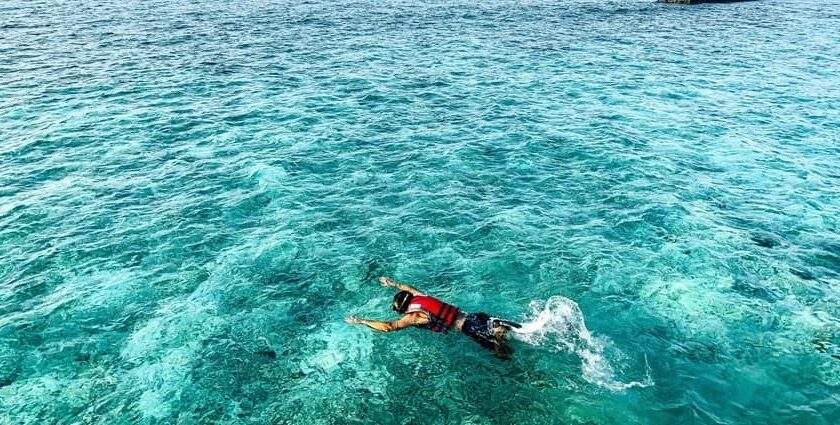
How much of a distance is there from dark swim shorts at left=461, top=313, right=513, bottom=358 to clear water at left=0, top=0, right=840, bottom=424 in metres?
0.52

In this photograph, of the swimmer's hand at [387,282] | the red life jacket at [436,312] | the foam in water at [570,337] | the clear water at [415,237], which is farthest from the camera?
the swimmer's hand at [387,282]

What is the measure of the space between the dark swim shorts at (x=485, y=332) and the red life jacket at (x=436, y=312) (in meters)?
0.52

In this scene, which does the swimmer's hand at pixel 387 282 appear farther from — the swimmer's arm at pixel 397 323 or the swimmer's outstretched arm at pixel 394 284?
the swimmer's arm at pixel 397 323

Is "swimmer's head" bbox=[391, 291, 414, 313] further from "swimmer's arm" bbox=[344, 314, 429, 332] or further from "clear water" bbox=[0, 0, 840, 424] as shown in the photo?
"clear water" bbox=[0, 0, 840, 424]

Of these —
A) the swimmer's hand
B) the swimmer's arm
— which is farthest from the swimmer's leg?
the swimmer's hand

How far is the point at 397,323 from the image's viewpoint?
1806 centimetres

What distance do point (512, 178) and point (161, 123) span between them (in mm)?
24110

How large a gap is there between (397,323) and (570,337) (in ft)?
19.9

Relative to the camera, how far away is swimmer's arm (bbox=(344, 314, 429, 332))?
58.6 ft

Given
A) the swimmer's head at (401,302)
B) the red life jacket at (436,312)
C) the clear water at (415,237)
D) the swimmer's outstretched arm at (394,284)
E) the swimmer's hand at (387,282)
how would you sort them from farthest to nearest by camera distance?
the swimmer's hand at (387,282)
the swimmer's outstretched arm at (394,284)
the swimmer's head at (401,302)
the red life jacket at (436,312)
the clear water at (415,237)

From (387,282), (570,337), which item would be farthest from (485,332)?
(387,282)

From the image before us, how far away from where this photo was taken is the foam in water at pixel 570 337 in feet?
54.9

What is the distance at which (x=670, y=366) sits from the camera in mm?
17188

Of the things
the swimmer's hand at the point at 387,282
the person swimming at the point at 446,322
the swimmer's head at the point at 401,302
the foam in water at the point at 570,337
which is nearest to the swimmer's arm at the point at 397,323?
the person swimming at the point at 446,322
